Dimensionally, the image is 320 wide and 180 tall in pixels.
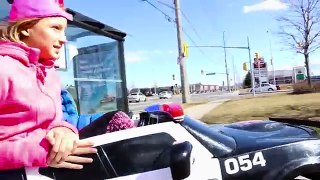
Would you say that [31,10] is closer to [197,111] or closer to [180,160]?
[180,160]

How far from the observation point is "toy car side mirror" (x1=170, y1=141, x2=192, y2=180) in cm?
231

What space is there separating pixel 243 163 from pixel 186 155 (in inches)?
24.2

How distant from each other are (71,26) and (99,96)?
1779mm

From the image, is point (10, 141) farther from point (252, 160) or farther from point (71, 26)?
point (71, 26)

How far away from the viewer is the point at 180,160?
2301 mm

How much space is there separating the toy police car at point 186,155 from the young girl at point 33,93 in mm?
170

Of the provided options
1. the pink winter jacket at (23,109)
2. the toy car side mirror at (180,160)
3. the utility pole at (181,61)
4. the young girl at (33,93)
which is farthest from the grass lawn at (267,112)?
the pink winter jacket at (23,109)

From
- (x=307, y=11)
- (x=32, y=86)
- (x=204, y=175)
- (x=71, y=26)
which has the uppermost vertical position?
(x=307, y=11)

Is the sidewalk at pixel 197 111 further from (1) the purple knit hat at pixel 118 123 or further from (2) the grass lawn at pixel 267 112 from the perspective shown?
(1) the purple knit hat at pixel 118 123

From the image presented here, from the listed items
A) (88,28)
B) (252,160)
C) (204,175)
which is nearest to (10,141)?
(204,175)

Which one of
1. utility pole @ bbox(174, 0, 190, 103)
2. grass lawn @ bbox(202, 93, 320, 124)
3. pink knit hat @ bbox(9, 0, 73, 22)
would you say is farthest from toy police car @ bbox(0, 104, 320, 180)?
utility pole @ bbox(174, 0, 190, 103)

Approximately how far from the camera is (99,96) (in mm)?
7305

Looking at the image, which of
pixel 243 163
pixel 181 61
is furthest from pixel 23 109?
pixel 181 61

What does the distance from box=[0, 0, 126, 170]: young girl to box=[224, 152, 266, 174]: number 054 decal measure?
97cm
